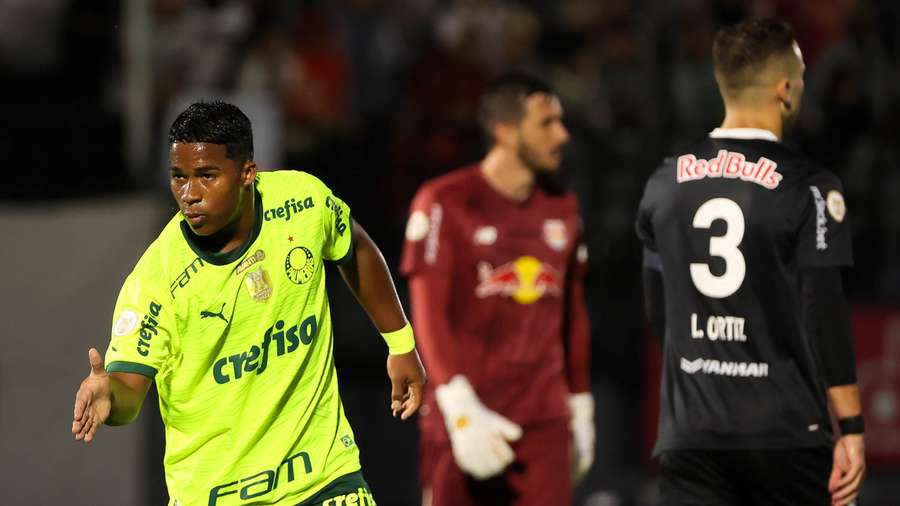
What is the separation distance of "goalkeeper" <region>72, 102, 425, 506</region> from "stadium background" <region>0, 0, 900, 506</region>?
4276 millimetres

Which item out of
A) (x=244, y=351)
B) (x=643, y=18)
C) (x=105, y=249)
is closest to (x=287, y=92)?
(x=105, y=249)

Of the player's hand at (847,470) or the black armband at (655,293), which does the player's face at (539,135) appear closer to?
the black armband at (655,293)

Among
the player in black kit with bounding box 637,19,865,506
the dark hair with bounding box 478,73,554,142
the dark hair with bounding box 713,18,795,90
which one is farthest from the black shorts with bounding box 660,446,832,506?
the dark hair with bounding box 478,73,554,142

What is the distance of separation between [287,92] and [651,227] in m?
4.93

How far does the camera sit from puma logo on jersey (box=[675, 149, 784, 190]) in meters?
4.98

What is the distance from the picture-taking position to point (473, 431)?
21.1 feet

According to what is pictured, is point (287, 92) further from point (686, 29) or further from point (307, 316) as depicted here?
point (307, 316)

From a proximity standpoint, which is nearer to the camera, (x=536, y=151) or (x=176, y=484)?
(x=176, y=484)

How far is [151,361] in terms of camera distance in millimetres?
4238

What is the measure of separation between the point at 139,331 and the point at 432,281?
255cm

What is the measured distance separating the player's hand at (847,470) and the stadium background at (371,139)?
4765mm

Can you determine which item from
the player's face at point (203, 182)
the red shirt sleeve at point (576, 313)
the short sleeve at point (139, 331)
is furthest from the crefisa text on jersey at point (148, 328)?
the red shirt sleeve at point (576, 313)

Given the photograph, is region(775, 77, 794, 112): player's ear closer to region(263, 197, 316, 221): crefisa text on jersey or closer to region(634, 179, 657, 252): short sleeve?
region(634, 179, 657, 252): short sleeve

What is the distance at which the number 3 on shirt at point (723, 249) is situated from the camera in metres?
4.98
